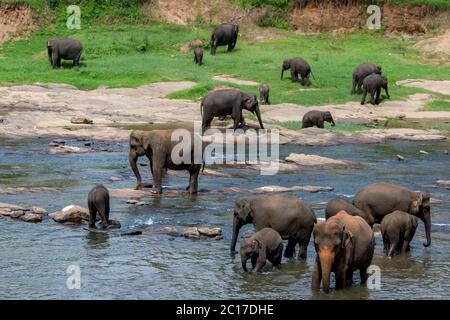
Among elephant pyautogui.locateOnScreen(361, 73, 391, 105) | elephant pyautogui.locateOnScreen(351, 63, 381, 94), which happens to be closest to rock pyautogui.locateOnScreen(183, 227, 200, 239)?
elephant pyautogui.locateOnScreen(361, 73, 391, 105)

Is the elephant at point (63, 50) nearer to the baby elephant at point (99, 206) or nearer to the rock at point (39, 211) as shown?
the rock at point (39, 211)

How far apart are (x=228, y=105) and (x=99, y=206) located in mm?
13845

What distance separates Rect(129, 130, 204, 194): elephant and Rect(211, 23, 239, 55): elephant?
26.0 meters

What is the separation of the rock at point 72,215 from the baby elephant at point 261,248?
14.9 ft

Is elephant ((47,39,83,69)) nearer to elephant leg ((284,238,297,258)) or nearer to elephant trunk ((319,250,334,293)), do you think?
elephant leg ((284,238,297,258))

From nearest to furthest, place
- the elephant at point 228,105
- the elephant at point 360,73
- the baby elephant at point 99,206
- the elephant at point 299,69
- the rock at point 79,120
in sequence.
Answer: the baby elephant at point 99,206, the elephant at point 228,105, the rock at point 79,120, the elephant at point 360,73, the elephant at point 299,69

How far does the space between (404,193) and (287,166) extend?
26.6ft

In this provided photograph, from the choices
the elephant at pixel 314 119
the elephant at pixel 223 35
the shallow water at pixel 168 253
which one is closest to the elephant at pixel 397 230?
the shallow water at pixel 168 253

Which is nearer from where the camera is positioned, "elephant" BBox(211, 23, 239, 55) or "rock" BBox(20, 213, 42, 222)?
"rock" BBox(20, 213, 42, 222)

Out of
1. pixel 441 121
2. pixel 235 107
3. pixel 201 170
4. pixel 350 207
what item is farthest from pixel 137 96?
pixel 350 207

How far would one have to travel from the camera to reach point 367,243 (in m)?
14.2

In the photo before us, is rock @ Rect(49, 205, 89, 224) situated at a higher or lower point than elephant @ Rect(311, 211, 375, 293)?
lower

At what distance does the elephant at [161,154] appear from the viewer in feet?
72.2

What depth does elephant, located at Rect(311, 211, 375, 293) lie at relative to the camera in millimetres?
13367
